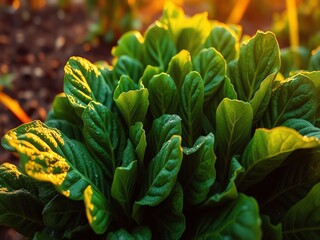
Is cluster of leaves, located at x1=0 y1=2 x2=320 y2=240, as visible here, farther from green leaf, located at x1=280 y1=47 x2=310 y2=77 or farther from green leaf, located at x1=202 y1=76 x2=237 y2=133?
green leaf, located at x1=280 y1=47 x2=310 y2=77

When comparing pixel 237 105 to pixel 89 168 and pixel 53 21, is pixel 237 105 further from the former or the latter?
pixel 53 21

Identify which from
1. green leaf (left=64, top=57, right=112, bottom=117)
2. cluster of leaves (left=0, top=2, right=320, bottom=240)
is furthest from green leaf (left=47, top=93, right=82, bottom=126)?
green leaf (left=64, top=57, right=112, bottom=117)

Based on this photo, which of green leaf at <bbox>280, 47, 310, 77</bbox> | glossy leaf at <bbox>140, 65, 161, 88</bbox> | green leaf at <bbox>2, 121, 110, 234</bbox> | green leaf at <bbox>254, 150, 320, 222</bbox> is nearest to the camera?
green leaf at <bbox>2, 121, 110, 234</bbox>

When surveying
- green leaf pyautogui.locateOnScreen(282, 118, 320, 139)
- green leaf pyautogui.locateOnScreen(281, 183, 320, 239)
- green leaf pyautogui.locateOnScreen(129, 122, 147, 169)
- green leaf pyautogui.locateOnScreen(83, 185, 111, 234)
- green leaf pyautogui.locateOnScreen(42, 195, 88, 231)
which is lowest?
green leaf pyautogui.locateOnScreen(281, 183, 320, 239)

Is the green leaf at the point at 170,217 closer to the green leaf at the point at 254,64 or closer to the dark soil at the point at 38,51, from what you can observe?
the green leaf at the point at 254,64

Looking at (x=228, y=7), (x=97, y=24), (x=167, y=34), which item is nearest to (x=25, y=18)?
(x=97, y=24)

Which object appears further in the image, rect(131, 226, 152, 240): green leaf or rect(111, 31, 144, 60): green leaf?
rect(111, 31, 144, 60): green leaf

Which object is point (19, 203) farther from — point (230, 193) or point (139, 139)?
point (230, 193)
